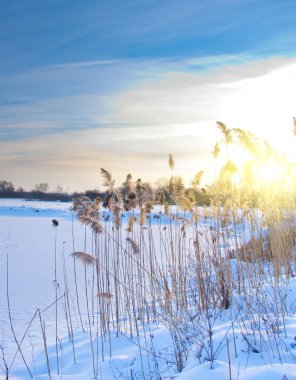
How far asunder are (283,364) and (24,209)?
78.5 ft

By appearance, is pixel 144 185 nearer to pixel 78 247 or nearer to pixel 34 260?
pixel 34 260

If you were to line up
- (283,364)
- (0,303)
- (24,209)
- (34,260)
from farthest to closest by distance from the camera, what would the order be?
(24,209)
(34,260)
(0,303)
(283,364)

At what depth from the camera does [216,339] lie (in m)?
3.44

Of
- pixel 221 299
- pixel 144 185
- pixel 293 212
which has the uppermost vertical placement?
pixel 144 185

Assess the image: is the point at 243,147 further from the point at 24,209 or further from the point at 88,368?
the point at 24,209

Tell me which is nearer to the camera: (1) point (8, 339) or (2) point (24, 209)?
(1) point (8, 339)

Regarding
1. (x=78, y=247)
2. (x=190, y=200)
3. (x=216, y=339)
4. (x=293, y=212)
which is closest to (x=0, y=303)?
(x=190, y=200)

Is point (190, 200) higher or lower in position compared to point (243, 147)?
lower

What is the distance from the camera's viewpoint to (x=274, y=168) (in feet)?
15.8

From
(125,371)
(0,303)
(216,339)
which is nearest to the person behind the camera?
(216,339)

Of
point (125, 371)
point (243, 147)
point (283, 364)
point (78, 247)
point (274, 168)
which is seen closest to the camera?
point (283, 364)

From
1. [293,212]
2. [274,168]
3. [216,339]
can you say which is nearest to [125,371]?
[216,339]

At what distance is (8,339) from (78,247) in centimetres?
705

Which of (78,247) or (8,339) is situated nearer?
(8,339)
